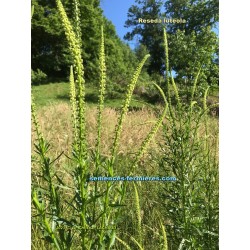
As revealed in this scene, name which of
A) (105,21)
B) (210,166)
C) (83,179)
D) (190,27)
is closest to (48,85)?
(105,21)

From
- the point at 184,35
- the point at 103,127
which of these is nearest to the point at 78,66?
the point at 184,35

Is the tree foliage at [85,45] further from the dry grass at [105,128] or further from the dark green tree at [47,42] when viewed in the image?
the dry grass at [105,128]

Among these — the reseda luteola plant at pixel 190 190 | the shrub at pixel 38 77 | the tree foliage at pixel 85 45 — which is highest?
the tree foliage at pixel 85 45

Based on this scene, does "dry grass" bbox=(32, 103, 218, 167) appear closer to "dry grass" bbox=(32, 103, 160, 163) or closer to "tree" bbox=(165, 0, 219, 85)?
"dry grass" bbox=(32, 103, 160, 163)

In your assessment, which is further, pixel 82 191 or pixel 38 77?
pixel 38 77

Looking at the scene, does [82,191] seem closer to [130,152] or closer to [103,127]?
[130,152]

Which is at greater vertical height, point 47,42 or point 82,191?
point 47,42

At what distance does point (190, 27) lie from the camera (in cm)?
303

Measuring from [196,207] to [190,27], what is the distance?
144cm

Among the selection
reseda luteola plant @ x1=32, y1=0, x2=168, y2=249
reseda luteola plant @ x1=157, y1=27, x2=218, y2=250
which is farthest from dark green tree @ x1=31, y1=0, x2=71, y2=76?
reseda luteola plant @ x1=32, y1=0, x2=168, y2=249

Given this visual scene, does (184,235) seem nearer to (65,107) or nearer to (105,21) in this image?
(105,21)

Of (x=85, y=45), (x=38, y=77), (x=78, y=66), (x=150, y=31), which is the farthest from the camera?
(x=85, y=45)

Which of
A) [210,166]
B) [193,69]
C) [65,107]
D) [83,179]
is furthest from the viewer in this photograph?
[65,107]

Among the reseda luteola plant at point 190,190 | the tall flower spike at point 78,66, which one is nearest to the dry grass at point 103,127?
the reseda luteola plant at point 190,190
